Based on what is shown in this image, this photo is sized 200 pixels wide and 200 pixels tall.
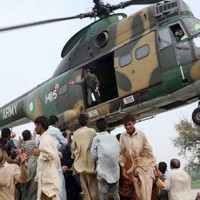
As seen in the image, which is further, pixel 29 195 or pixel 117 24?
pixel 117 24

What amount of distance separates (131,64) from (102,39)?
4.84ft

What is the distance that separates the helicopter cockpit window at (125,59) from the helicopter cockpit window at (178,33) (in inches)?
47.7

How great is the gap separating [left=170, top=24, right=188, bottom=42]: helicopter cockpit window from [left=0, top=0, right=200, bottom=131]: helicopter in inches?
0.7

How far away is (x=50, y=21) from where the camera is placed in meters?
11.7

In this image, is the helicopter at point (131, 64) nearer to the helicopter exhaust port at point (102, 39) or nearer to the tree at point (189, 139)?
the helicopter exhaust port at point (102, 39)

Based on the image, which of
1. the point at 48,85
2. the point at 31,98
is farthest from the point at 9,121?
the point at 48,85

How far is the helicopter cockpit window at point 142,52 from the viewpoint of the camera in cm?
1025

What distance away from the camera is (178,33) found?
395 inches

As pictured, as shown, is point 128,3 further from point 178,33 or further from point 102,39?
point 178,33

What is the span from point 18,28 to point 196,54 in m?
4.63

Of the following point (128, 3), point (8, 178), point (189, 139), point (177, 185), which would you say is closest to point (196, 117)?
point (177, 185)

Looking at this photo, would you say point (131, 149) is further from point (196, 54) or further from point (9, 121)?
point (9, 121)

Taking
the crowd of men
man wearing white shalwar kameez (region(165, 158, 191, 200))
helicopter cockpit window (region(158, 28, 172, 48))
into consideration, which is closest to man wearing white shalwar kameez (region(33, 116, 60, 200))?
the crowd of men

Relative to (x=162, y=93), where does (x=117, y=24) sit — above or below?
above
